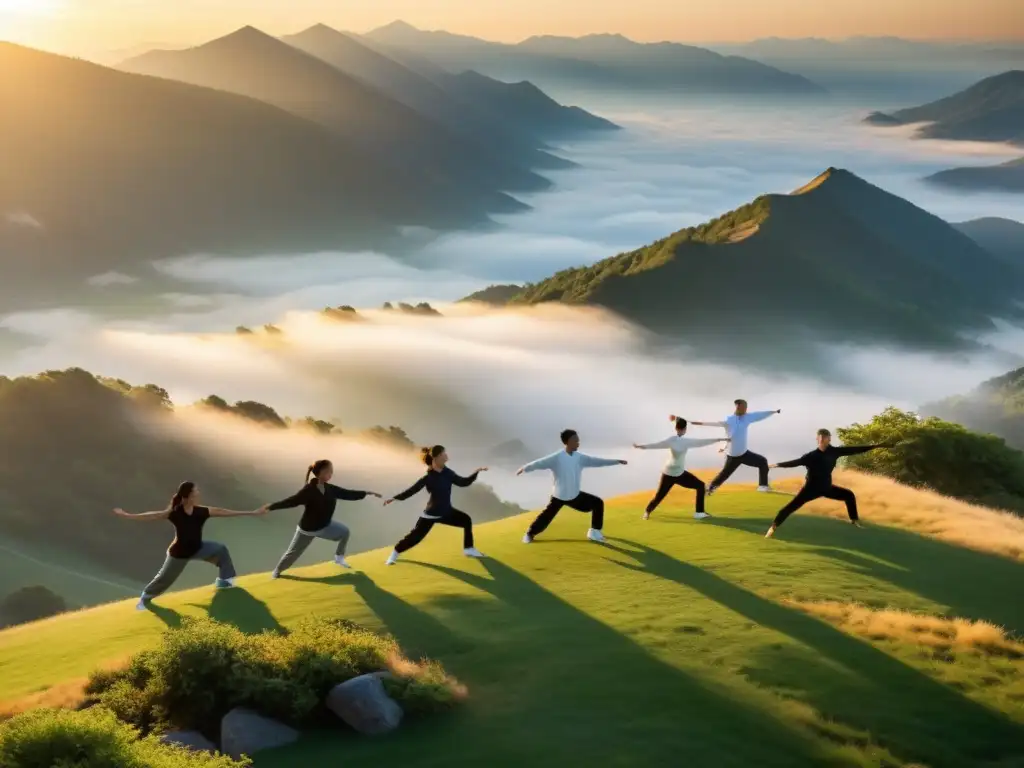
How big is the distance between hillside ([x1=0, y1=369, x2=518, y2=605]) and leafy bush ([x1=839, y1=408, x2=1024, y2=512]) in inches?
3439

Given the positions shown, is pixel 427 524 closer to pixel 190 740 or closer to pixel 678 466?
pixel 678 466

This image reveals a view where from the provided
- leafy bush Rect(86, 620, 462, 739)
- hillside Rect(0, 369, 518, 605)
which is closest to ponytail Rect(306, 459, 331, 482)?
leafy bush Rect(86, 620, 462, 739)

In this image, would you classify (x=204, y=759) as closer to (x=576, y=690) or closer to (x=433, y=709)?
(x=433, y=709)

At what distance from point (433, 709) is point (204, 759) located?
396 cm

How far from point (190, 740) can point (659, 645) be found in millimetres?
7543

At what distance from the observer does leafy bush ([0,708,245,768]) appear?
11391 millimetres

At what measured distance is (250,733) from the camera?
1438 cm

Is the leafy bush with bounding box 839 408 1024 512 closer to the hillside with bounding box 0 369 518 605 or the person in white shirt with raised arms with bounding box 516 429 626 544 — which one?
the person in white shirt with raised arms with bounding box 516 429 626 544

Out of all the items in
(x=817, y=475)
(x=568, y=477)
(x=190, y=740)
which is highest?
(x=817, y=475)

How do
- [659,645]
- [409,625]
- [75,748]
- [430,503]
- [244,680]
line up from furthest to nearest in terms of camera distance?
[430,503], [409,625], [659,645], [244,680], [75,748]

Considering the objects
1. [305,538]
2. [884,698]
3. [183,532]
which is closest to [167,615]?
[183,532]

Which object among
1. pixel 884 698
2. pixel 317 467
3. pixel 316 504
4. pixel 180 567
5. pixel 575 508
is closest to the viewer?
pixel 884 698

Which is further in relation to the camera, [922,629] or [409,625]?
[409,625]

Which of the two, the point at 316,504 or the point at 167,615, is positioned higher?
the point at 316,504
